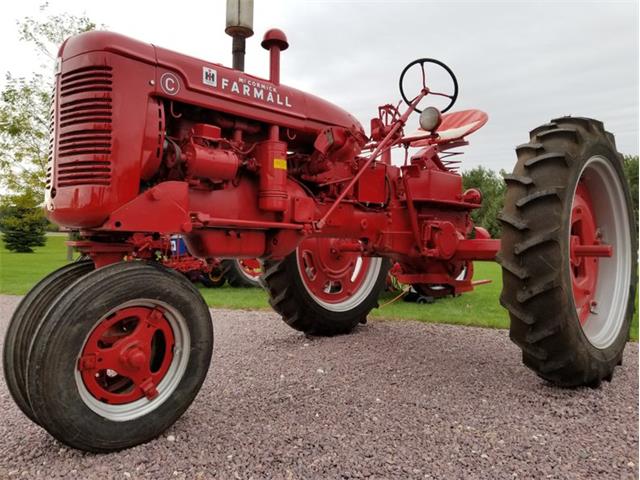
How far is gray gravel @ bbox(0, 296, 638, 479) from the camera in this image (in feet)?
6.89

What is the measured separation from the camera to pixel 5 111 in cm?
1349

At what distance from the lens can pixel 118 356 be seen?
7.27 ft

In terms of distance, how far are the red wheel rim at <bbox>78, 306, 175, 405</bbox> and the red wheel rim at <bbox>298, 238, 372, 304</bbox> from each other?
2.16 metres

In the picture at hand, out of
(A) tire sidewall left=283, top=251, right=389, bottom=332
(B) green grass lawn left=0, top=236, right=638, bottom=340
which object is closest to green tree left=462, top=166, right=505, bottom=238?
(B) green grass lawn left=0, top=236, right=638, bottom=340

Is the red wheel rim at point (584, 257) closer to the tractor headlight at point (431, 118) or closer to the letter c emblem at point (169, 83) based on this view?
the tractor headlight at point (431, 118)

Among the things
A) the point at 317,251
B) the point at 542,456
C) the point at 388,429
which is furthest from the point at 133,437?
the point at 317,251

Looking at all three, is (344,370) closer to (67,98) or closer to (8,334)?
(8,334)

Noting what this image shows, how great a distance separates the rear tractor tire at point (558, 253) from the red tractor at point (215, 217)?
0.04 feet

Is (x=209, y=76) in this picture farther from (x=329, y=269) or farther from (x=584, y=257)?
(x=584, y=257)

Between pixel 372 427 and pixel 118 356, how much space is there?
1279mm

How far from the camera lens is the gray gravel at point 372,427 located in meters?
2.10

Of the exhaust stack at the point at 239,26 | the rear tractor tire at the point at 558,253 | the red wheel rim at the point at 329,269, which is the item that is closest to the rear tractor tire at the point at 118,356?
the exhaust stack at the point at 239,26

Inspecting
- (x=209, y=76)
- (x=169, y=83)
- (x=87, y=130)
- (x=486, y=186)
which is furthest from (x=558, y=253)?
(x=486, y=186)

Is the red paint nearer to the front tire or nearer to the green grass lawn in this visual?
the front tire
